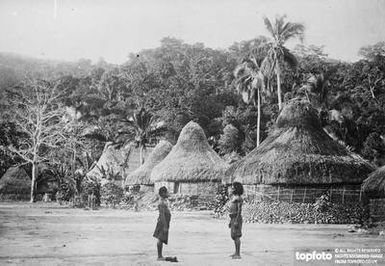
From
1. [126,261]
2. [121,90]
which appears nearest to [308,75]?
[121,90]

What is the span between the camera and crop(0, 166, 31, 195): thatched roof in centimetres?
2600

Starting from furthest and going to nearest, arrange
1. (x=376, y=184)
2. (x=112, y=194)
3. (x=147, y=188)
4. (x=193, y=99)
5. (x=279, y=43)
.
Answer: (x=193, y=99) → (x=279, y=43) → (x=147, y=188) → (x=112, y=194) → (x=376, y=184)

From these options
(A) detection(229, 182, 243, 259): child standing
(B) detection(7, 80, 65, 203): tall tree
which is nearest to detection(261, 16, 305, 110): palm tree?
(B) detection(7, 80, 65, 203): tall tree

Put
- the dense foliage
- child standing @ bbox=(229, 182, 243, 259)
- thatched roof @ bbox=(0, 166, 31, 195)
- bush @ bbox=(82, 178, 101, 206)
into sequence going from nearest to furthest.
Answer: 1. child standing @ bbox=(229, 182, 243, 259)
2. bush @ bbox=(82, 178, 101, 206)
3. the dense foliage
4. thatched roof @ bbox=(0, 166, 31, 195)

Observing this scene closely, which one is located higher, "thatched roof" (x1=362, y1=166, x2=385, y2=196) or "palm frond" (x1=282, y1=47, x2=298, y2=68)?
"palm frond" (x1=282, y1=47, x2=298, y2=68)

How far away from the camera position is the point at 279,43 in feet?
80.0

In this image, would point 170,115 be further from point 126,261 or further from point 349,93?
point 126,261

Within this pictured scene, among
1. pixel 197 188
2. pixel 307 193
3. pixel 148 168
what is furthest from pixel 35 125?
pixel 307 193

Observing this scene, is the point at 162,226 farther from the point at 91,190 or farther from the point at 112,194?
the point at 112,194

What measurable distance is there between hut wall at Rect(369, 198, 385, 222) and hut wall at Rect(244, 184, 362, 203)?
4.29 feet

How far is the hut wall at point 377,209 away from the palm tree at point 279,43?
37.9 ft

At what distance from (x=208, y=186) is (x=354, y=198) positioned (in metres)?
6.72

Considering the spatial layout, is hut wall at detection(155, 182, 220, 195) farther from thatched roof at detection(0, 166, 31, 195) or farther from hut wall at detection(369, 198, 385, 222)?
thatched roof at detection(0, 166, 31, 195)

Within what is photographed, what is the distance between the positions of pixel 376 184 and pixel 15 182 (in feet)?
63.8
